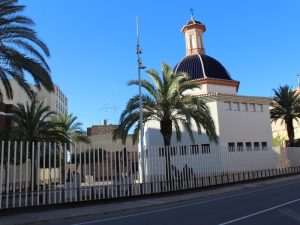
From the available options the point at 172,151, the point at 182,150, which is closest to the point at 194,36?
the point at 182,150

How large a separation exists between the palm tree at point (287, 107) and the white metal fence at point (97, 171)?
16898 mm

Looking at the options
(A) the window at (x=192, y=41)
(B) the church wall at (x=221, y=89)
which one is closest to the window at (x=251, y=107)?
(B) the church wall at (x=221, y=89)

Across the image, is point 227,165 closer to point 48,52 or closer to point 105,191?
point 105,191

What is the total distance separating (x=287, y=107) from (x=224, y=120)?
28.7 feet

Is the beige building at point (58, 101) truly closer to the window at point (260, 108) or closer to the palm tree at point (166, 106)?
the window at point (260, 108)

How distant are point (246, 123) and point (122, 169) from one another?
939 inches

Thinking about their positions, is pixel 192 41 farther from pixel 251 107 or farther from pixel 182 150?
pixel 182 150

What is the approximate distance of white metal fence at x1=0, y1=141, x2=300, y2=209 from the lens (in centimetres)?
1545

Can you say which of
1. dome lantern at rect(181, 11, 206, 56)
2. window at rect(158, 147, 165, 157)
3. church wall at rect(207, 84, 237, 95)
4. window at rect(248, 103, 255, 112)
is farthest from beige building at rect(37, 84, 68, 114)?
window at rect(158, 147, 165, 157)

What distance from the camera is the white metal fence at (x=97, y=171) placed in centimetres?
1545

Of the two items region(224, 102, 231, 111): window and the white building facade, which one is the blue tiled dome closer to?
the white building facade

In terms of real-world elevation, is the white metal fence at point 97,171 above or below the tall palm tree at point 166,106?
below

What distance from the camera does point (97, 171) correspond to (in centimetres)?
1819

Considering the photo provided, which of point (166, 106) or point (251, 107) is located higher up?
point (251, 107)
